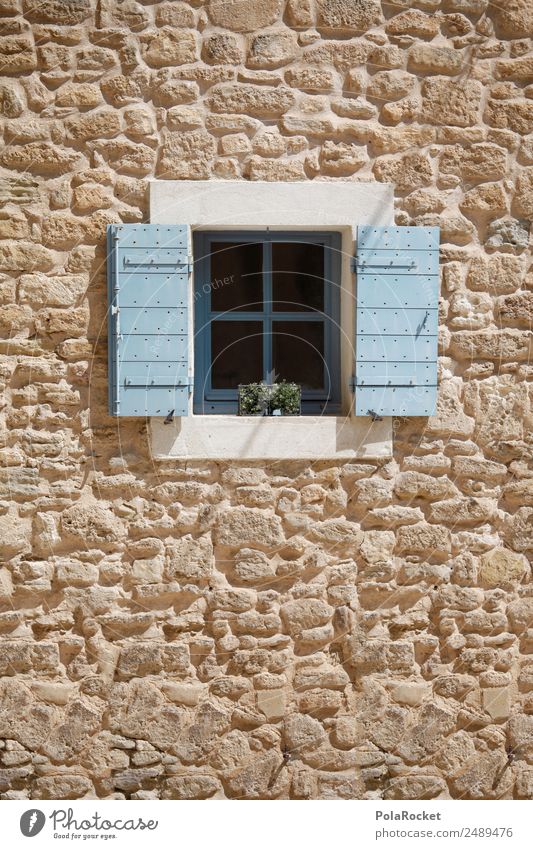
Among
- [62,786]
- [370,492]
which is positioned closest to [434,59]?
[370,492]

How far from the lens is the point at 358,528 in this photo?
4332mm

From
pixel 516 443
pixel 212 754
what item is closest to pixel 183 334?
pixel 516 443

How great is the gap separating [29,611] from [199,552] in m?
0.85

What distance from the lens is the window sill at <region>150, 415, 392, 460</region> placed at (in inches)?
167

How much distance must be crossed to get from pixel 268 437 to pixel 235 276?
81 centimetres

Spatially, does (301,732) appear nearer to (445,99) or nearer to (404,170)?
(404,170)

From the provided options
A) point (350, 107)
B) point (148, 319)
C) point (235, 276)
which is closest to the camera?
point (148, 319)

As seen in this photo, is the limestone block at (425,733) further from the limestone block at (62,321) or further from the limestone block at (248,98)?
the limestone block at (248,98)

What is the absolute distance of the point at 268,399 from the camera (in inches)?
169

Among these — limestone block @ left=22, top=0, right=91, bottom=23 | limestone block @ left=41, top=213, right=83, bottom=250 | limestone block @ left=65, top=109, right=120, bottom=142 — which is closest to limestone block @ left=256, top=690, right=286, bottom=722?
limestone block @ left=41, top=213, right=83, bottom=250

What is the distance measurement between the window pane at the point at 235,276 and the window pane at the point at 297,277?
0.27 feet

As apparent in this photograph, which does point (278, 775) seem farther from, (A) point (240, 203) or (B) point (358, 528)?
(A) point (240, 203)

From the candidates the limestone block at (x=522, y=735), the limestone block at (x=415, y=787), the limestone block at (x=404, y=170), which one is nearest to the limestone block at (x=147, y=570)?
the limestone block at (x=415, y=787)

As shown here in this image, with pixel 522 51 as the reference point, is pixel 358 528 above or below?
below
